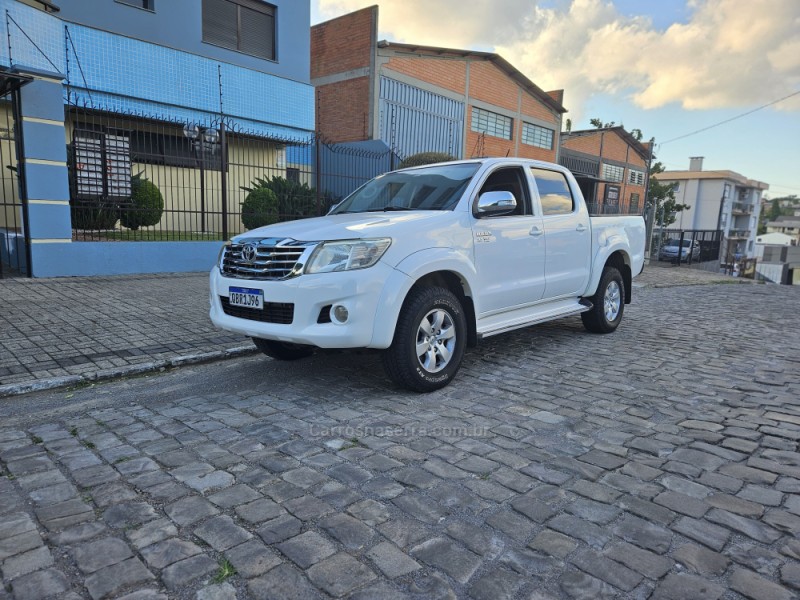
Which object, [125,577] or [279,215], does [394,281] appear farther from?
[279,215]

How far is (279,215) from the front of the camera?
12.0 meters

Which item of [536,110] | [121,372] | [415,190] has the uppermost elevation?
[536,110]

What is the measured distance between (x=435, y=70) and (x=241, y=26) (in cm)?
853

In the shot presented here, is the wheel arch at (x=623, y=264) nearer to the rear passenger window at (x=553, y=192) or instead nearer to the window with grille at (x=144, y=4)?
the rear passenger window at (x=553, y=192)

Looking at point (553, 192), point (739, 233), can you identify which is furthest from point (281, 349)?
point (739, 233)

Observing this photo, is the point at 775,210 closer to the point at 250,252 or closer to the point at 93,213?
the point at 93,213

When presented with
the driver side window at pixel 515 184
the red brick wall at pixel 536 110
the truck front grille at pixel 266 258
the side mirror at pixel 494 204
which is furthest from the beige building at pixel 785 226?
the truck front grille at pixel 266 258

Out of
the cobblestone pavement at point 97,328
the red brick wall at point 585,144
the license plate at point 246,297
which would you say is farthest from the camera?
the red brick wall at point 585,144

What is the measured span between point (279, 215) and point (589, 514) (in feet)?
34.1

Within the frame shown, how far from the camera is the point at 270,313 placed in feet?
13.9

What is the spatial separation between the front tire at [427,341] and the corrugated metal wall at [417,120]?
54.9ft

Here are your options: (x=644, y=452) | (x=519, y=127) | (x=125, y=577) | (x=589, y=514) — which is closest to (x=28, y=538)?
(x=125, y=577)

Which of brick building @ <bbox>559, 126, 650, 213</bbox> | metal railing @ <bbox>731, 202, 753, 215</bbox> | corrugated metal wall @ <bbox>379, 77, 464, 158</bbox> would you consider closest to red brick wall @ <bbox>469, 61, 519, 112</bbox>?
corrugated metal wall @ <bbox>379, 77, 464, 158</bbox>

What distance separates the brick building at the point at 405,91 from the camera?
20188 mm
